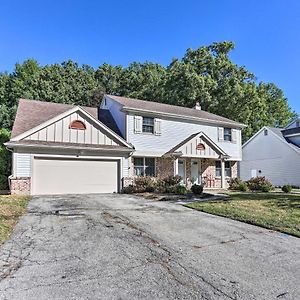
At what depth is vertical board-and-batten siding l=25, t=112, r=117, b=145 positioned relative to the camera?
15203 mm

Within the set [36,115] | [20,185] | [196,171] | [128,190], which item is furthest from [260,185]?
[36,115]

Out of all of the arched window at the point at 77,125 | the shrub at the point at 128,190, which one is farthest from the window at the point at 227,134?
the arched window at the point at 77,125

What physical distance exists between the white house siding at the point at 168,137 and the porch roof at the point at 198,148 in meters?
0.50

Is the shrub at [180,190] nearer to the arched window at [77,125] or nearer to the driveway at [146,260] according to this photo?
the arched window at [77,125]

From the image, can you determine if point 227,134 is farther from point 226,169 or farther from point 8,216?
point 8,216

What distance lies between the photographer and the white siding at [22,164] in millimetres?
14203

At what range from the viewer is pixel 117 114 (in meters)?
19.3

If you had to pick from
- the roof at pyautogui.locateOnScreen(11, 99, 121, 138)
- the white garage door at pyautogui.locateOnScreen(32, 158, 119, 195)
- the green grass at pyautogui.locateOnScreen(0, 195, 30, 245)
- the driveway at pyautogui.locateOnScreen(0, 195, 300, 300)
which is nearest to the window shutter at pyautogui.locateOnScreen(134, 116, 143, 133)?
the roof at pyautogui.locateOnScreen(11, 99, 121, 138)

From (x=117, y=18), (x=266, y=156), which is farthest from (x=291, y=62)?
(x=117, y=18)

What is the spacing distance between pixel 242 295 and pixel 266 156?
87.2 feet

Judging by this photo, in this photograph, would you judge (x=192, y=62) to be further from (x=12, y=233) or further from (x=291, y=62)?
(x=12, y=233)

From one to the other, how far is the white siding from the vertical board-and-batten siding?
3.19 feet

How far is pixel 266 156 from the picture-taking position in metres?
28.0

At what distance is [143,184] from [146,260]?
12116 mm
